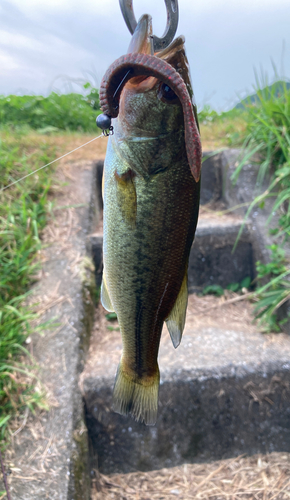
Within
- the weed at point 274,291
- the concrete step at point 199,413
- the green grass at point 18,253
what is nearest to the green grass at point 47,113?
the green grass at point 18,253

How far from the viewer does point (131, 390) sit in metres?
0.88

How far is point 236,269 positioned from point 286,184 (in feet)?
2.35

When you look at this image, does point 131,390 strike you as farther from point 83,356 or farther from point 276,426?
point 276,426

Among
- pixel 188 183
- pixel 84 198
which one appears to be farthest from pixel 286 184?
pixel 188 183

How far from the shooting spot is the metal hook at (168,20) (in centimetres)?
64

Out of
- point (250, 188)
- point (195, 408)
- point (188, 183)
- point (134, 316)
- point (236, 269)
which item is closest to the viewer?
point (188, 183)

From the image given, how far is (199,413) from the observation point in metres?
1.82

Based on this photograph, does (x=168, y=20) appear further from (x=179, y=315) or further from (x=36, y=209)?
(x=36, y=209)

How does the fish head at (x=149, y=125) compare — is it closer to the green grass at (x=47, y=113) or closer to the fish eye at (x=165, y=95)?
the fish eye at (x=165, y=95)

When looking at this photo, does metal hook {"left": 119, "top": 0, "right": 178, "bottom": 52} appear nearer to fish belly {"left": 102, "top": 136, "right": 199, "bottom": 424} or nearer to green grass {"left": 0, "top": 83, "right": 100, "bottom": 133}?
fish belly {"left": 102, "top": 136, "right": 199, "bottom": 424}

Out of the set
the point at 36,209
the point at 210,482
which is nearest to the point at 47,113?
the point at 36,209

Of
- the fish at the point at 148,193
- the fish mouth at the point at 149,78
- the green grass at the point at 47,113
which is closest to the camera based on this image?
the fish mouth at the point at 149,78

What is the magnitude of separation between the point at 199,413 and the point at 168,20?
1.79 meters

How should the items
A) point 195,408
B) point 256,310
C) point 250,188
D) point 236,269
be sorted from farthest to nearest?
point 250,188 < point 236,269 < point 256,310 < point 195,408
